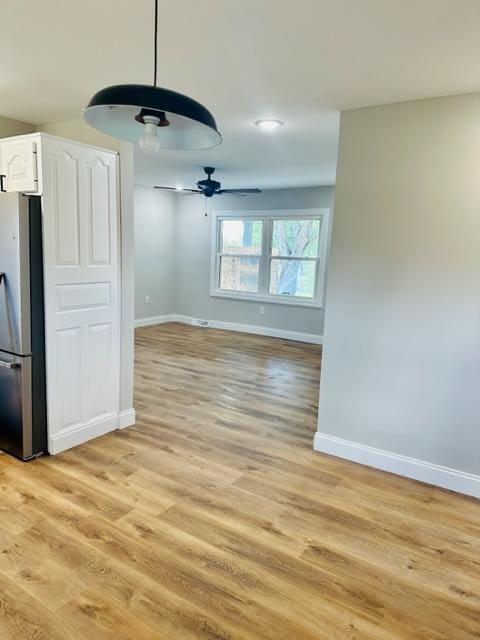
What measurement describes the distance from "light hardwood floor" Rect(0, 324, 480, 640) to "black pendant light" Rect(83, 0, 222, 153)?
70.7 inches

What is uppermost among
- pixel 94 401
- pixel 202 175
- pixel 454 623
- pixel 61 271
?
pixel 202 175

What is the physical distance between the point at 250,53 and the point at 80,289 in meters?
1.88

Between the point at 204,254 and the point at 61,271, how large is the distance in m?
5.08

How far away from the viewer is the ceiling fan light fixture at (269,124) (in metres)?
3.08

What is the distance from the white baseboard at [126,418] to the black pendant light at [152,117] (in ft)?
7.91

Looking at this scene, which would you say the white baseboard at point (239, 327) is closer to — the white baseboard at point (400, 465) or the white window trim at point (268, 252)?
the white window trim at point (268, 252)

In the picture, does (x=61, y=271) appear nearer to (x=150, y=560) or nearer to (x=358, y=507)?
(x=150, y=560)

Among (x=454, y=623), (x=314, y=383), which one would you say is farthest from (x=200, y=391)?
(x=454, y=623)

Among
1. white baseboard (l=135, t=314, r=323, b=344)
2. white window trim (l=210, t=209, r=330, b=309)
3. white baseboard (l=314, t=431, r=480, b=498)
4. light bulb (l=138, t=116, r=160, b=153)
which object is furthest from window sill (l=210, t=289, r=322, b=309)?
light bulb (l=138, t=116, r=160, b=153)

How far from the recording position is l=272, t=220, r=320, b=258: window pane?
6809mm

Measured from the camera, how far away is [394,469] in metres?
2.91

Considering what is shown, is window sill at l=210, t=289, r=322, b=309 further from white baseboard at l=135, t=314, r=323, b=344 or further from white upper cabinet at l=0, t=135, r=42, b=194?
white upper cabinet at l=0, t=135, r=42, b=194

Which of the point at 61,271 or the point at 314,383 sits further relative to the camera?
Answer: the point at 314,383

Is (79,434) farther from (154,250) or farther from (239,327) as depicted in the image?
(154,250)
